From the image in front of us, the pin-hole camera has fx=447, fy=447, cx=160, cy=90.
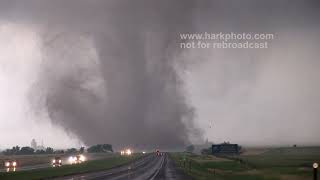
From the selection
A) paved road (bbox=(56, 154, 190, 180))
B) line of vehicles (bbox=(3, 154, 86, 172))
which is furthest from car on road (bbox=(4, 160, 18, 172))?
paved road (bbox=(56, 154, 190, 180))

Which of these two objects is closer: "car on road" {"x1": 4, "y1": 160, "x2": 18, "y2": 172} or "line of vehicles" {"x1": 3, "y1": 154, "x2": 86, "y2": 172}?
"car on road" {"x1": 4, "y1": 160, "x2": 18, "y2": 172}

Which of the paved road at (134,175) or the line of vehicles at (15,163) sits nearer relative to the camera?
the paved road at (134,175)

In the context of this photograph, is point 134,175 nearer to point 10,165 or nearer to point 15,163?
point 15,163

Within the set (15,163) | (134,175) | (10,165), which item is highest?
(15,163)

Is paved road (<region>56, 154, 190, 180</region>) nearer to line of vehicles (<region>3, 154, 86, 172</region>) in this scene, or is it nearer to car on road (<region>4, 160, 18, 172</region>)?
line of vehicles (<region>3, 154, 86, 172</region>)

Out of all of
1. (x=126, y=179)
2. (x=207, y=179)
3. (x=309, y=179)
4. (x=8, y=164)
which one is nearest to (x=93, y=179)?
(x=126, y=179)

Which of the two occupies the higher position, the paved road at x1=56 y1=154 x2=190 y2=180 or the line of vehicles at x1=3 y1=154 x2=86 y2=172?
the line of vehicles at x1=3 y1=154 x2=86 y2=172

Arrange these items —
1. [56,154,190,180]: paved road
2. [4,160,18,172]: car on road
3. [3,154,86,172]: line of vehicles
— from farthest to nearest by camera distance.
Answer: [3,154,86,172]: line of vehicles → [4,160,18,172]: car on road → [56,154,190,180]: paved road

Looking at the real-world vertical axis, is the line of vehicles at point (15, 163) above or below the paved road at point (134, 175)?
above

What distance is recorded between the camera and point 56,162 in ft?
399

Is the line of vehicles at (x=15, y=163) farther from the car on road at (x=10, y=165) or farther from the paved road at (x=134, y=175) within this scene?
the paved road at (x=134, y=175)

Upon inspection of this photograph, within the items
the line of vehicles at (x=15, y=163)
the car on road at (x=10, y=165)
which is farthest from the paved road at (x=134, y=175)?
the car on road at (x=10, y=165)

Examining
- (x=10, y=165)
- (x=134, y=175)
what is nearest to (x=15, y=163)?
(x=10, y=165)

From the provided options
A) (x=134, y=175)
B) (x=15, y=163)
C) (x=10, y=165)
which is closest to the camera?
(x=134, y=175)
